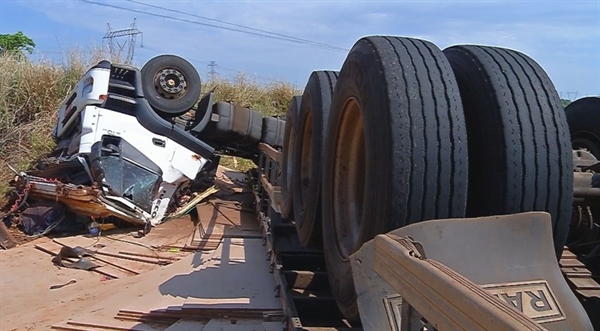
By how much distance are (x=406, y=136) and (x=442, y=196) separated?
0.83 ft

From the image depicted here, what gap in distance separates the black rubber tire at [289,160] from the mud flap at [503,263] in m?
2.39

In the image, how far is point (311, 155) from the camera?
139 inches

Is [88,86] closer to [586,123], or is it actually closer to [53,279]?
[53,279]

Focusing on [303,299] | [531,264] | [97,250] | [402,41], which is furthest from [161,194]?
[531,264]

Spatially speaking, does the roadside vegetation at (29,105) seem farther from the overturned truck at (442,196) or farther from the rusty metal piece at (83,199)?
the overturned truck at (442,196)

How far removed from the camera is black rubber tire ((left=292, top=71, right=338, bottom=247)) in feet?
11.3

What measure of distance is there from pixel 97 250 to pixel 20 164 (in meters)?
4.48

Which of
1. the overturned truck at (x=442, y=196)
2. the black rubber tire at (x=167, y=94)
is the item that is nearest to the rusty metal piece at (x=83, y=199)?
the black rubber tire at (x=167, y=94)

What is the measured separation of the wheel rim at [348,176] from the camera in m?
2.76

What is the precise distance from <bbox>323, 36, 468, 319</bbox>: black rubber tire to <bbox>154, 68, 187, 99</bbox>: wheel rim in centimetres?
605

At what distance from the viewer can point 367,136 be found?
2.35 meters

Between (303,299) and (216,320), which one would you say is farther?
(216,320)

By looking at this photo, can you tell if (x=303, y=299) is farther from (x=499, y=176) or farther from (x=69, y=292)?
(x=69, y=292)

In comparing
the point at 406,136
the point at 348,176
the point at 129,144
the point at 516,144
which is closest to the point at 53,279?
the point at 129,144
